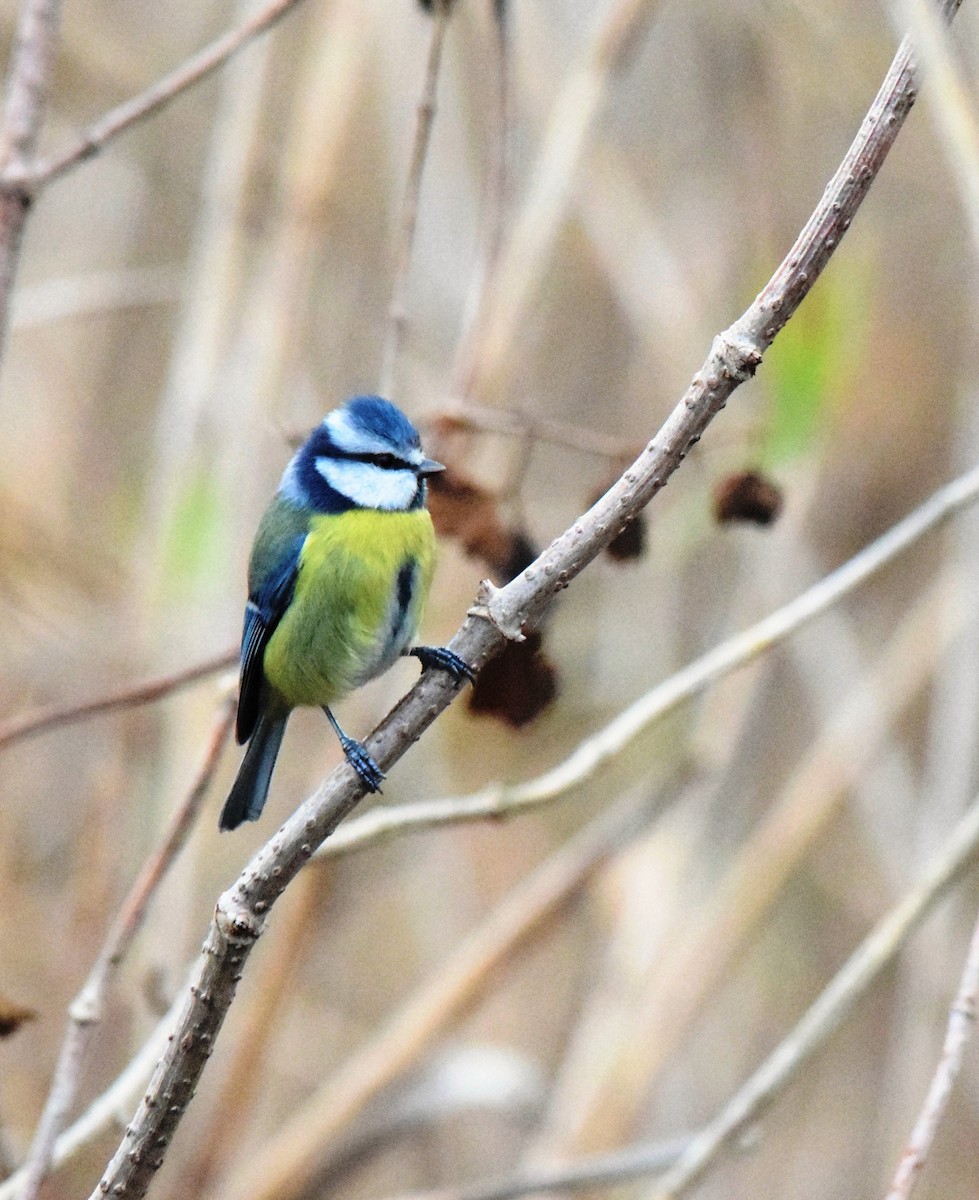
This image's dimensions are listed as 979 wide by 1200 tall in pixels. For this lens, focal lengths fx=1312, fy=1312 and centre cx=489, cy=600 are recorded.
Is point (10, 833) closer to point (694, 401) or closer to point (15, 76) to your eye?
point (15, 76)

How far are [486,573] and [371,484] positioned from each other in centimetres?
29

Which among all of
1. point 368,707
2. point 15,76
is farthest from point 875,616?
point 15,76

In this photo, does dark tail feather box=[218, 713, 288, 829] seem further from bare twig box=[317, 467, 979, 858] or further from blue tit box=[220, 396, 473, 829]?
bare twig box=[317, 467, 979, 858]

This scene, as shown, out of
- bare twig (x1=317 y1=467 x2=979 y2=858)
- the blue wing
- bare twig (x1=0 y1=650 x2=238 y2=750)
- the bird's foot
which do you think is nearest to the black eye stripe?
the blue wing

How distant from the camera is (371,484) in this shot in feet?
6.37

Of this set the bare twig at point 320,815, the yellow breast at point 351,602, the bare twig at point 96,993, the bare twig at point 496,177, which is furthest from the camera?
the yellow breast at point 351,602

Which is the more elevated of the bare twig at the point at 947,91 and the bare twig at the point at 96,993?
the bare twig at the point at 947,91

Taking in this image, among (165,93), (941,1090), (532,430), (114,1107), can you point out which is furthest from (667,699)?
(165,93)

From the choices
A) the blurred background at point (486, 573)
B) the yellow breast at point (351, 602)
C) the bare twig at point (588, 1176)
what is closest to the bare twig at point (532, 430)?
the blurred background at point (486, 573)

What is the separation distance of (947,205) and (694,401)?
A: 1862 millimetres

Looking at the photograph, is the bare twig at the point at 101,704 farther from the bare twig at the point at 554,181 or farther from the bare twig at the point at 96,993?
the bare twig at the point at 554,181

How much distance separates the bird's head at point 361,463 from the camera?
6.09ft

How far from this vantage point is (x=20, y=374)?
107 inches

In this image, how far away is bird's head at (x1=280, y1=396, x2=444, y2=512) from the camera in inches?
73.0
